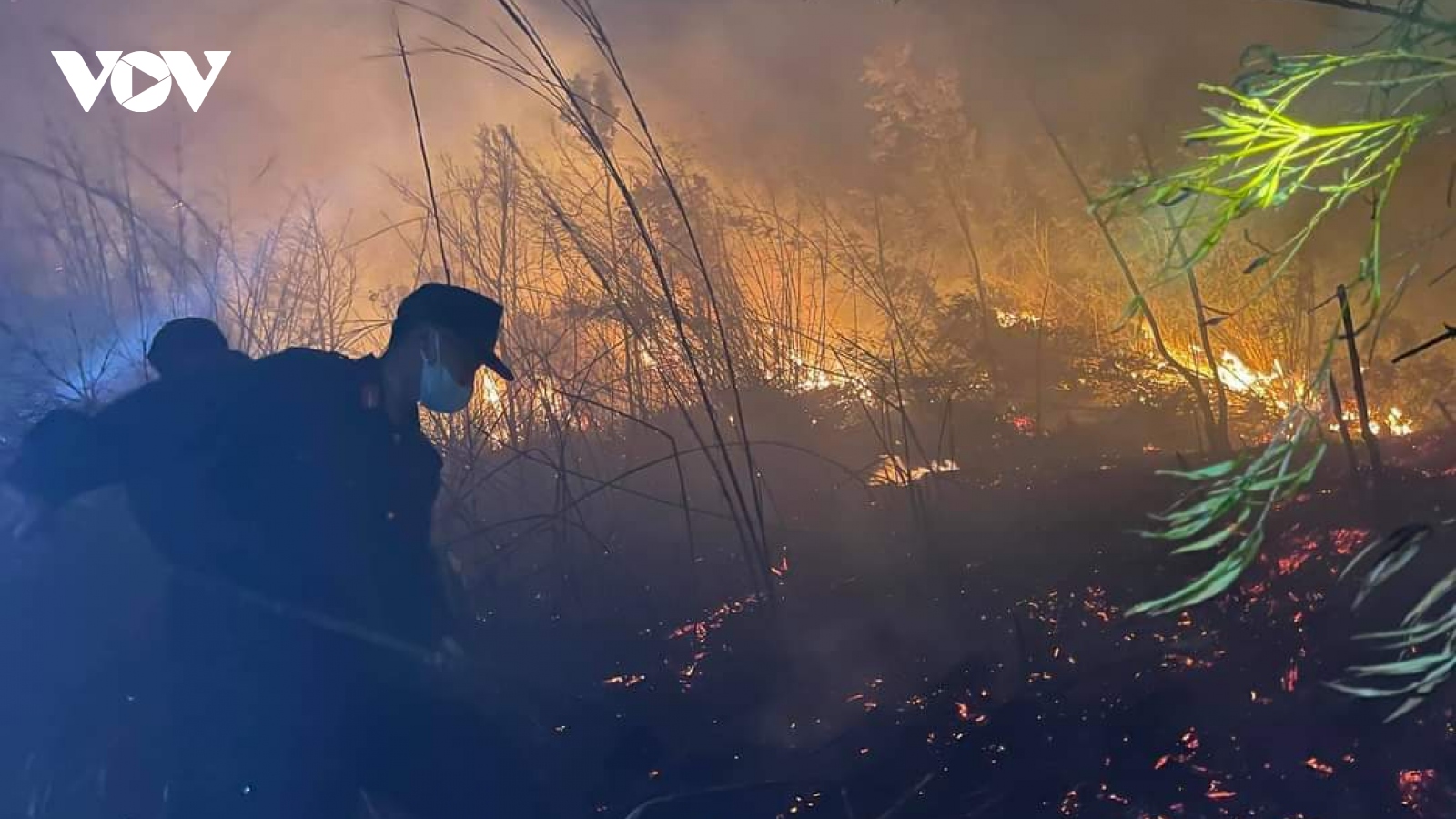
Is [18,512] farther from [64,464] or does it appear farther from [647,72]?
[647,72]

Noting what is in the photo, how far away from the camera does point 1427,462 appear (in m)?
1.84

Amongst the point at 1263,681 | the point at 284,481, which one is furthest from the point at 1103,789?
the point at 284,481

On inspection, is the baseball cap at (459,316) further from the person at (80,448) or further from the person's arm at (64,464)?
the person's arm at (64,464)

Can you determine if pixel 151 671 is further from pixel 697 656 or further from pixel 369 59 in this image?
pixel 369 59

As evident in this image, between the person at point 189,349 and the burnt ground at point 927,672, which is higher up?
the person at point 189,349

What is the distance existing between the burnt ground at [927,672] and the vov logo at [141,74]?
80cm

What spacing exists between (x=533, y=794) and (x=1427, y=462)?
1.76m

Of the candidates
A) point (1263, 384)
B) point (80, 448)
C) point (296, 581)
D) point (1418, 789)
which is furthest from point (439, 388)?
point (1418, 789)

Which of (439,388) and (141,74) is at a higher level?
(141,74)

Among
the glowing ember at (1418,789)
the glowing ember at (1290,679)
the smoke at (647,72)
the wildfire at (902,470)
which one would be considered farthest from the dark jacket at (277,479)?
the glowing ember at (1418,789)

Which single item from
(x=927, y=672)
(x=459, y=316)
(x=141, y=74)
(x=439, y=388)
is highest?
(x=141, y=74)

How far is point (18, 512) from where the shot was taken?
5.91ft

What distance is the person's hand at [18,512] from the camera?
1798 millimetres

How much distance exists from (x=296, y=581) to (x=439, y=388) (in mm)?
435
